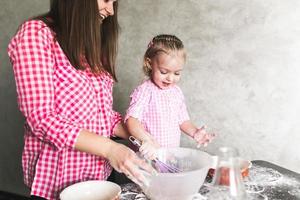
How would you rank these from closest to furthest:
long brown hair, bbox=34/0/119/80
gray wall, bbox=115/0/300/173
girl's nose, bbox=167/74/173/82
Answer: long brown hair, bbox=34/0/119/80 → girl's nose, bbox=167/74/173/82 → gray wall, bbox=115/0/300/173

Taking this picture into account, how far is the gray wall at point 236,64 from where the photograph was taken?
1.88 meters

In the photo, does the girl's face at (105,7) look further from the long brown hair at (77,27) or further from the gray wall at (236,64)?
the gray wall at (236,64)

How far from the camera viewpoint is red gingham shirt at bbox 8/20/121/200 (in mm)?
1062

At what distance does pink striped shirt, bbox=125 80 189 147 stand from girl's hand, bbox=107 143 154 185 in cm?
60

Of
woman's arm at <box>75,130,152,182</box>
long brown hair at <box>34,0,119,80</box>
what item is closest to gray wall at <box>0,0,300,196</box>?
long brown hair at <box>34,0,119,80</box>

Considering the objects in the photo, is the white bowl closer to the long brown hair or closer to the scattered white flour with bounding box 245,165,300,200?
the long brown hair

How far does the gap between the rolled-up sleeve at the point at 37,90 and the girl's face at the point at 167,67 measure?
0.61 meters

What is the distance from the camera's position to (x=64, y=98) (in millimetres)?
1142

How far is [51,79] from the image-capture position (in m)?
1.10

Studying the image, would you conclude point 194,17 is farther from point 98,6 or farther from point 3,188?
point 3,188

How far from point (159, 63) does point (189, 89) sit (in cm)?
56

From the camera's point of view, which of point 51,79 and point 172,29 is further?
point 172,29

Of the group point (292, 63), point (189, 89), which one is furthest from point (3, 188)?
point (292, 63)

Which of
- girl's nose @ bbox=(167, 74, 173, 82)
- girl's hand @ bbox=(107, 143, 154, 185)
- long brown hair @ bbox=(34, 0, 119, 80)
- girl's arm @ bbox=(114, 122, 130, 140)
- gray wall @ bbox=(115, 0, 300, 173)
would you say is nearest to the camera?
girl's hand @ bbox=(107, 143, 154, 185)
